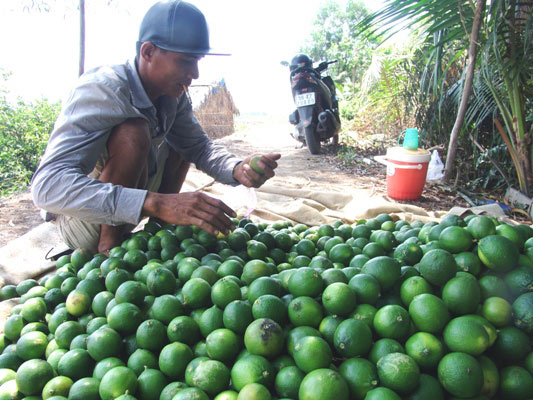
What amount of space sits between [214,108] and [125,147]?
10775 mm

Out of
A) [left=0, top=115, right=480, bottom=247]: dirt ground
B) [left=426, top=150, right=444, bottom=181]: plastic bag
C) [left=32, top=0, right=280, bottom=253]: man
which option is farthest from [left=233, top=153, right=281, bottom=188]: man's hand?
[left=426, top=150, right=444, bottom=181]: plastic bag

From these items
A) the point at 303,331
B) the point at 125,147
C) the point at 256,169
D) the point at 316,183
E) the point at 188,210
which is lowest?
the point at 316,183

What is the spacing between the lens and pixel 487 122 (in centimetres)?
565

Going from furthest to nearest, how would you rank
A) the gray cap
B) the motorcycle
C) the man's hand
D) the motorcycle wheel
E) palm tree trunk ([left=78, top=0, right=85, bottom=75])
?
the motorcycle wheel
the motorcycle
palm tree trunk ([left=78, top=0, right=85, bottom=75])
the man's hand
the gray cap

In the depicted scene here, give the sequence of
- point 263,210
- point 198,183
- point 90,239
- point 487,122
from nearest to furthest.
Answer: point 90,239
point 263,210
point 198,183
point 487,122

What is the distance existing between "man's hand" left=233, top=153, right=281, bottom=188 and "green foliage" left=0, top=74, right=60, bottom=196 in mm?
4745

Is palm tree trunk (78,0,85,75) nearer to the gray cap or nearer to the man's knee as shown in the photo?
the gray cap

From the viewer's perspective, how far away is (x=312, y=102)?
8.10 meters

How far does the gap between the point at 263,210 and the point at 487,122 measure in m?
3.78

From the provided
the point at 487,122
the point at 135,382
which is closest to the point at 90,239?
the point at 135,382

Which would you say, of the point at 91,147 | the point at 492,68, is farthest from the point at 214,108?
the point at 91,147

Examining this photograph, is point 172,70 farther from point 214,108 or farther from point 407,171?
point 214,108

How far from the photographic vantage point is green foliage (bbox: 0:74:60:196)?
657cm

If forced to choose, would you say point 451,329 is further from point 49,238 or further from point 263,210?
point 49,238
